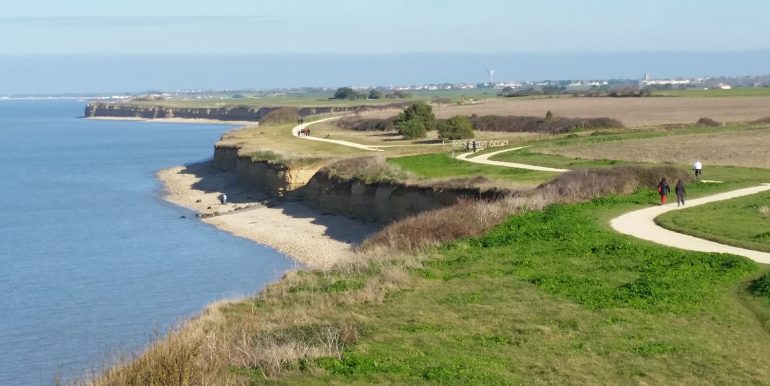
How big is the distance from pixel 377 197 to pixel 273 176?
517 inches

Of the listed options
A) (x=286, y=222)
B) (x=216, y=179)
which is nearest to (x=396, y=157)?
(x=286, y=222)

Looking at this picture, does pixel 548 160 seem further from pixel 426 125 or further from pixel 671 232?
pixel 426 125

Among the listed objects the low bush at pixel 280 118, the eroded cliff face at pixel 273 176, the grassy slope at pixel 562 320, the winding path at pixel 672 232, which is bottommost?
the low bush at pixel 280 118

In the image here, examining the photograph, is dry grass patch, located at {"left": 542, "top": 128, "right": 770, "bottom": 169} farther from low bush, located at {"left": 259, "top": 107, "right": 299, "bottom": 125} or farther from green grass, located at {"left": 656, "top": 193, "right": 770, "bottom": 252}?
low bush, located at {"left": 259, "top": 107, "right": 299, "bottom": 125}

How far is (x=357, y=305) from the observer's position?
64.2 feet

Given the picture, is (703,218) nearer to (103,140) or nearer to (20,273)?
(20,273)

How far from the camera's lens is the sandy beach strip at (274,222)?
123ft

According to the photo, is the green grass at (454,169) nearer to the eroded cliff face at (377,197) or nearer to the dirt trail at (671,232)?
the eroded cliff face at (377,197)

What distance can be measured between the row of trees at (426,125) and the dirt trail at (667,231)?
37102mm

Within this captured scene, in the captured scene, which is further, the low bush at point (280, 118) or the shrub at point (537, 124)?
the low bush at point (280, 118)

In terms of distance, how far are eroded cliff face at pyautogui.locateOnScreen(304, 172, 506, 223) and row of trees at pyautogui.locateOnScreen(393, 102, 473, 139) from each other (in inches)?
738

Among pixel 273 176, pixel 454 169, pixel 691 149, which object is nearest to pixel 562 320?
pixel 454 169

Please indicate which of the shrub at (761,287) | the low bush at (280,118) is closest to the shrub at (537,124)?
the low bush at (280,118)

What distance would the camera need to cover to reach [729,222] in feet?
85.5
